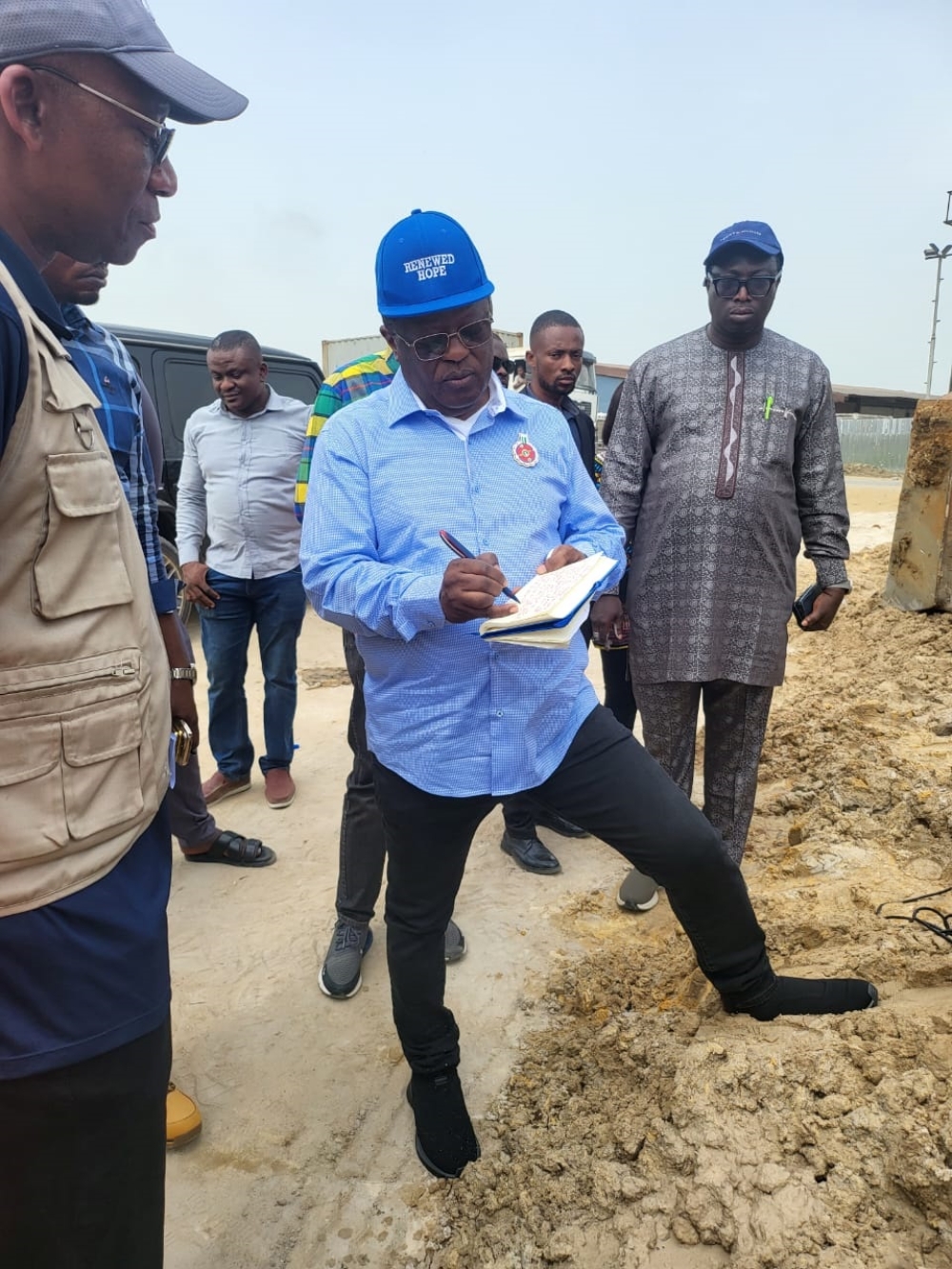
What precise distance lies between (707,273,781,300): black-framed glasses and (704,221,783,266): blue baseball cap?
8cm

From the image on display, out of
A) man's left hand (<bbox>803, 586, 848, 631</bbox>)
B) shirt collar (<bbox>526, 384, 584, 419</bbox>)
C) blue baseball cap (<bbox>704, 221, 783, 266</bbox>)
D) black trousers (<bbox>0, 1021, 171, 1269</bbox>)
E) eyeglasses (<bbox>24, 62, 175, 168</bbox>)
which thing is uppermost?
blue baseball cap (<bbox>704, 221, 783, 266</bbox>)

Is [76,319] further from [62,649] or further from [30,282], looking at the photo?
[62,649]

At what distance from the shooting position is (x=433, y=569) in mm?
1793

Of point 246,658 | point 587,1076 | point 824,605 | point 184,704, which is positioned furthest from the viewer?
point 246,658

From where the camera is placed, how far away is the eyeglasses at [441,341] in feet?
6.03

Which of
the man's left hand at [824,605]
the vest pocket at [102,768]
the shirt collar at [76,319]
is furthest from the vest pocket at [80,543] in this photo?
the man's left hand at [824,605]

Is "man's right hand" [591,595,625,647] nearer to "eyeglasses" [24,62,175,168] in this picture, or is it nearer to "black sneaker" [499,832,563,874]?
"black sneaker" [499,832,563,874]

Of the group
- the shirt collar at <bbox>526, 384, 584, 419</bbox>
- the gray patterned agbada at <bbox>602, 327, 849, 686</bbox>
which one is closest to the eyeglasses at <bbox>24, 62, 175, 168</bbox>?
the gray patterned agbada at <bbox>602, 327, 849, 686</bbox>

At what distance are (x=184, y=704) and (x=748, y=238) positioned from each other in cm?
219

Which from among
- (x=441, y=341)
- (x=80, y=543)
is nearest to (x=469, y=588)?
(x=441, y=341)

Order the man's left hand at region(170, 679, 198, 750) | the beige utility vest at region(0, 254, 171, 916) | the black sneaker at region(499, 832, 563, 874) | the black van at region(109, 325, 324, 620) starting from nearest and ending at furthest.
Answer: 1. the beige utility vest at region(0, 254, 171, 916)
2. the man's left hand at region(170, 679, 198, 750)
3. the black sneaker at region(499, 832, 563, 874)
4. the black van at region(109, 325, 324, 620)

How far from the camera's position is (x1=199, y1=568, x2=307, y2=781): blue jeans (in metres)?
4.03

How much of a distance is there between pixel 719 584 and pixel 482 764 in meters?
1.33

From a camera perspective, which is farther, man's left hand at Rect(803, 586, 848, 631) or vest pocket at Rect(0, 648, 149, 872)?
man's left hand at Rect(803, 586, 848, 631)
